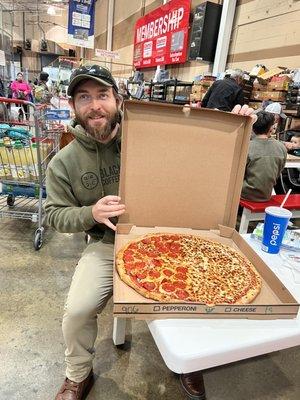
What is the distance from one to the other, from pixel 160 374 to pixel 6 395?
78cm

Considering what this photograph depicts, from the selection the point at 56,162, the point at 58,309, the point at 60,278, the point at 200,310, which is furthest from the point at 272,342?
the point at 60,278

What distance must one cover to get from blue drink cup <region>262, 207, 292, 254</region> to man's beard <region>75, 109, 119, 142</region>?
0.80 meters

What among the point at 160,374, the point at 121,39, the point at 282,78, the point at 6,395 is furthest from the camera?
the point at 121,39

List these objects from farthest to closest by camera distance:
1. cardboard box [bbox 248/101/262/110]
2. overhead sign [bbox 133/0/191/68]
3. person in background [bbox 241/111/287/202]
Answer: overhead sign [bbox 133/0/191/68] → cardboard box [bbox 248/101/262/110] → person in background [bbox 241/111/287/202]

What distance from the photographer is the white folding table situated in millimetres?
703

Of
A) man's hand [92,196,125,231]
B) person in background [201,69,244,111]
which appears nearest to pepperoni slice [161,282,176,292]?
man's hand [92,196,125,231]

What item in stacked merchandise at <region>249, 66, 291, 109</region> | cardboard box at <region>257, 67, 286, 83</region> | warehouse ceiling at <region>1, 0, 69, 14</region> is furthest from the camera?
warehouse ceiling at <region>1, 0, 69, 14</region>

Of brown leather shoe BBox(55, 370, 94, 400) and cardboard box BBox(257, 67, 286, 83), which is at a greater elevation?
cardboard box BBox(257, 67, 286, 83)

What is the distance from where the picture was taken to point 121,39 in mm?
11719

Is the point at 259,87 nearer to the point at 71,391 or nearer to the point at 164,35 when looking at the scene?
the point at 164,35

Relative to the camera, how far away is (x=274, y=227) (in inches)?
46.8

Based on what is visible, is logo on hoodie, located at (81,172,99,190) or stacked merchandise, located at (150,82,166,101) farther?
stacked merchandise, located at (150,82,166,101)

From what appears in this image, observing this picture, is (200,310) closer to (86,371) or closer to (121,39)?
(86,371)

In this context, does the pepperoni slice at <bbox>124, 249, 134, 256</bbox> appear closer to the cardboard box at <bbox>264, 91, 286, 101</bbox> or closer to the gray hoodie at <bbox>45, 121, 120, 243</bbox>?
the gray hoodie at <bbox>45, 121, 120, 243</bbox>
